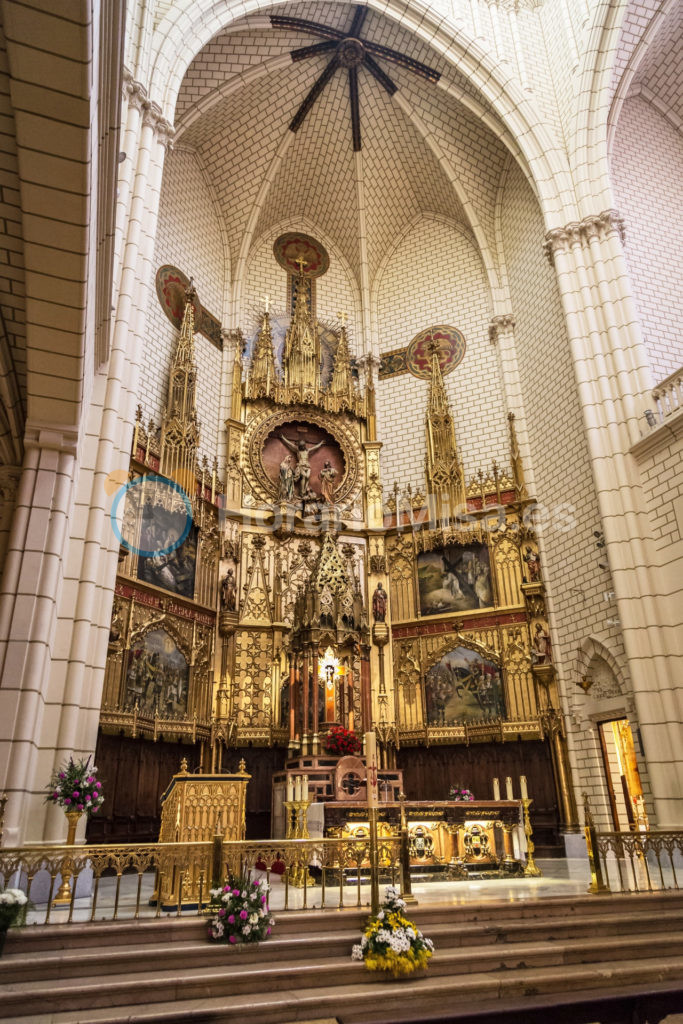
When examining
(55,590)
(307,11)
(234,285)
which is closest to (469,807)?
(55,590)

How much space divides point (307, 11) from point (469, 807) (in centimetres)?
1999

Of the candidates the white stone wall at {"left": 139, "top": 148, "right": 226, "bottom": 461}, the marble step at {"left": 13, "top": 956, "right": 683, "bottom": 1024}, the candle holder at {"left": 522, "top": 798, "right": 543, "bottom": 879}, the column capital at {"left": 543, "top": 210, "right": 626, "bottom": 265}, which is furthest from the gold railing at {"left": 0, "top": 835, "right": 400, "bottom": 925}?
the column capital at {"left": 543, "top": 210, "right": 626, "bottom": 265}

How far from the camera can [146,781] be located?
13.9 metres

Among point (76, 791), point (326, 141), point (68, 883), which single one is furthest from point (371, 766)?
point (326, 141)

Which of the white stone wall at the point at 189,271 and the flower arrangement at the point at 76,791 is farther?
the white stone wall at the point at 189,271

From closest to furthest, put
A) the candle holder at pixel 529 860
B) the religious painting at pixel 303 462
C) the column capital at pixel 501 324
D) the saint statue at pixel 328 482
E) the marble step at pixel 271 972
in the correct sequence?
the marble step at pixel 271 972 → the candle holder at pixel 529 860 → the religious painting at pixel 303 462 → the saint statue at pixel 328 482 → the column capital at pixel 501 324

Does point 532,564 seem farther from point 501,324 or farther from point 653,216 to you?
point 653,216

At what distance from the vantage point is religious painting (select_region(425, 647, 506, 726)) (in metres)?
16.8

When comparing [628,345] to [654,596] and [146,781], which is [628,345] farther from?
[146,781]

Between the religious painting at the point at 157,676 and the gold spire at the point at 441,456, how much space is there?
7.86 m

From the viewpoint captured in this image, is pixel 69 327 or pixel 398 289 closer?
pixel 69 327

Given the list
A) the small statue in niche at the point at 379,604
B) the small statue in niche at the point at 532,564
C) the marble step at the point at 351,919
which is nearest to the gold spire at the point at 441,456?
the small statue in niche at the point at 532,564

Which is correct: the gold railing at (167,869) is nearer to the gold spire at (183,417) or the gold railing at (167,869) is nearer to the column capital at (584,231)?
the gold spire at (183,417)

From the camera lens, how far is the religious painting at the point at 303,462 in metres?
19.5
